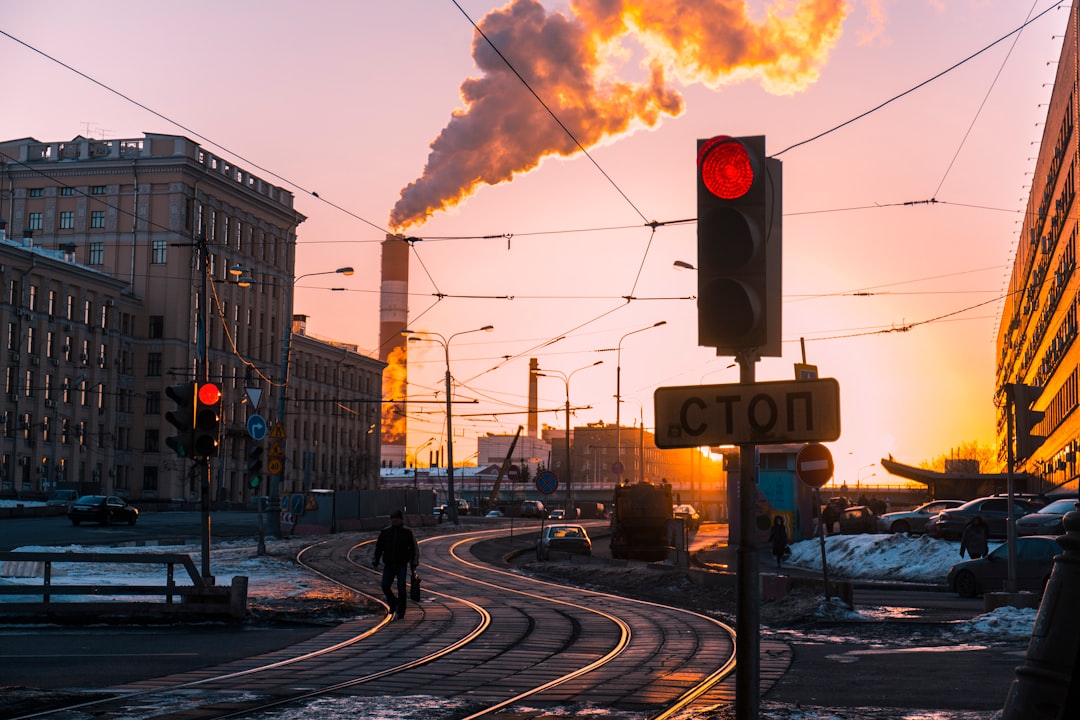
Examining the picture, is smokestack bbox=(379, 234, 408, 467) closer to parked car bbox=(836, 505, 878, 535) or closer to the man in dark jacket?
parked car bbox=(836, 505, 878, 535)

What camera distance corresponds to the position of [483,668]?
13430mm

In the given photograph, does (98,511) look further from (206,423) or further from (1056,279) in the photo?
(1056,279)

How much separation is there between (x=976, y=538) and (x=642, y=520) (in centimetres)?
1830

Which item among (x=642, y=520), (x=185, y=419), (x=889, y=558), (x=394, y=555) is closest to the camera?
(x=185, y=419)

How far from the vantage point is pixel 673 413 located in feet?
22.0

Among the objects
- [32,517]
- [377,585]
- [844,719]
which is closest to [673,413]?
[844,719]

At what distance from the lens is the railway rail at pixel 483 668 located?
10594 mm

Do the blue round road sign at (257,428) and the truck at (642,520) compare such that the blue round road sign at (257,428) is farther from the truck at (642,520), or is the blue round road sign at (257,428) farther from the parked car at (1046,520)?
the parked car at (1046,520)

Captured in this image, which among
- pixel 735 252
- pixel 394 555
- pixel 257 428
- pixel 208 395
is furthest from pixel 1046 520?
pixel 735 252

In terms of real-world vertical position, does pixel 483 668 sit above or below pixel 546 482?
below

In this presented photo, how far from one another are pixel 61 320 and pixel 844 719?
8536 centimetres

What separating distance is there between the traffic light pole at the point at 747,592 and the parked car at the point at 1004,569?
19228 mm

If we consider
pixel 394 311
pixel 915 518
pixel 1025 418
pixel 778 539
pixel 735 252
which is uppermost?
pixel 394 311

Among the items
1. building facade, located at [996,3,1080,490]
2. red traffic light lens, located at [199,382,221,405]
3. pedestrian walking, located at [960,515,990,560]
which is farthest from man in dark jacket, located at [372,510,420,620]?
building facade, located at [996,3,1080,490]
